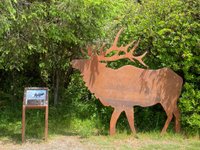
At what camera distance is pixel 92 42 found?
8.52 meters

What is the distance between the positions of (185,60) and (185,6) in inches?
46.5

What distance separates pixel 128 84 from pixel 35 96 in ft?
6.35

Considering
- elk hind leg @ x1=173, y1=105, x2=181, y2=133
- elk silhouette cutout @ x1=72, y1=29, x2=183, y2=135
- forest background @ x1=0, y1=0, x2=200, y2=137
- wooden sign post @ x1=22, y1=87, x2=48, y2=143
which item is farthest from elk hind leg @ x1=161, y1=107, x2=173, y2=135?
wooden sign post @ x1=22, y1=87, x2=48, y2=143

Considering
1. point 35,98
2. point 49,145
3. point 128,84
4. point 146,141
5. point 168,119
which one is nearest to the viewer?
point 49,145

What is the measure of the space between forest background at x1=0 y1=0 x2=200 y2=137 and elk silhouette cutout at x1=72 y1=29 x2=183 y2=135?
251mm

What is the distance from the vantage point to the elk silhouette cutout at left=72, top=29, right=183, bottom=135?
24.6ft

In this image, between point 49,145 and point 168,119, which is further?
point 168,119

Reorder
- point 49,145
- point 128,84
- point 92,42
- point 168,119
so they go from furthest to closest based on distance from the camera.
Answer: point 92,42
point 168,119
point 128,84
point 49,145

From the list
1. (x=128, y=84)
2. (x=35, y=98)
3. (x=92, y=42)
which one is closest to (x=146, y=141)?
(x=128, y=84)

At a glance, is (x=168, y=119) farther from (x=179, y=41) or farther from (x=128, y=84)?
(x=179, y=41)

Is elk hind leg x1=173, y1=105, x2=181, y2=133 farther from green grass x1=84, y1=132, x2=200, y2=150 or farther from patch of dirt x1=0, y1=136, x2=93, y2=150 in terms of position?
patch of dirt x1=0, y1=136, x2=93, y2=150

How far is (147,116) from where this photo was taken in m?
8.45

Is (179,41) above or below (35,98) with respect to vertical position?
above

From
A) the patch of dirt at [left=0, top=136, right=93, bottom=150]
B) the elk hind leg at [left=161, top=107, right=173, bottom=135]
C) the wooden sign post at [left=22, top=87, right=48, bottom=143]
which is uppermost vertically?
the wooden sign post at [left=22, top=87, right=48, bottom=143]
